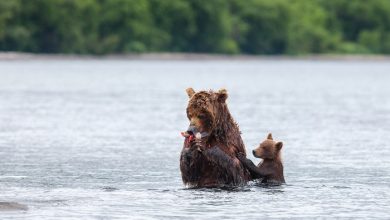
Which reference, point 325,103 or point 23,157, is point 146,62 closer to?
point 325,103

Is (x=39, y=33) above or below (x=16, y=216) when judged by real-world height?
above

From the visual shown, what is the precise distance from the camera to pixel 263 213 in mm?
21547

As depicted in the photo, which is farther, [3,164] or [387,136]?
[387,136]

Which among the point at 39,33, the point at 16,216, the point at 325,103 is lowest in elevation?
the point at 16,216

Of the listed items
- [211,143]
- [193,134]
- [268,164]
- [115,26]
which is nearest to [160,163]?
[268,164]

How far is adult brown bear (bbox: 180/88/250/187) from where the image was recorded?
75.0ft

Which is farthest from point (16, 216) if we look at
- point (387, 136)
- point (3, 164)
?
point (387, 136)

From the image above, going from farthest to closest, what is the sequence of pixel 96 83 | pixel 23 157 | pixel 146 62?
pixel 146 62, pixel 96 83, pixel 23 157

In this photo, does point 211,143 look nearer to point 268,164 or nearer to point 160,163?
point 268,164

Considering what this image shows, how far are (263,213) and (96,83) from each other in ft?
257

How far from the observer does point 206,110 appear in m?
22.8

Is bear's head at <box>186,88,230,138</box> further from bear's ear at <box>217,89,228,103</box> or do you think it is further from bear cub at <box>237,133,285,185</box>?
bear cub at <box>237,133,285,185</box>

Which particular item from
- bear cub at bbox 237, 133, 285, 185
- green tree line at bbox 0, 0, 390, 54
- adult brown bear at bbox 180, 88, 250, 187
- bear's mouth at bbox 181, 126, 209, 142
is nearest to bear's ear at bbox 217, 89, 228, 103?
adult brown bear at bbox 180, 88, 250, 187

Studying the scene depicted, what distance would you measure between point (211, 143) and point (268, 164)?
1.54 meters
